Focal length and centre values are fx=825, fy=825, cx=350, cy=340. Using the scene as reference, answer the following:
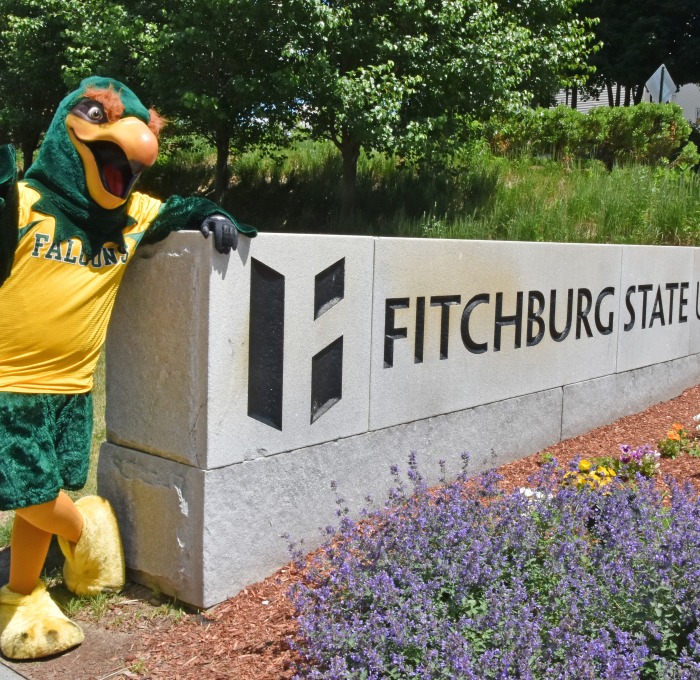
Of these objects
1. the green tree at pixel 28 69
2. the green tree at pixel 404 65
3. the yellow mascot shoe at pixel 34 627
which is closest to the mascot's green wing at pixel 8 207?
the yellow mascot shoe at pixel 34 627

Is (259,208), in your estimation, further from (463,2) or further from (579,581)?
(579,581)

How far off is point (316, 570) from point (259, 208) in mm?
10496

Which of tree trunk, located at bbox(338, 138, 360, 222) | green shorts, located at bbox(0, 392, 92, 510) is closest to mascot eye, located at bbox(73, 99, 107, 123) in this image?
green shorts, located at bbox(0, 392, 92, 510)

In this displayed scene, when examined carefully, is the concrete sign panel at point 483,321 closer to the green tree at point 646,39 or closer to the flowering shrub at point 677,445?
the flowering shrub at point 677,445

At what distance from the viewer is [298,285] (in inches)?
132

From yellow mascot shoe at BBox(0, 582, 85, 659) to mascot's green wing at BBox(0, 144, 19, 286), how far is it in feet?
3.82

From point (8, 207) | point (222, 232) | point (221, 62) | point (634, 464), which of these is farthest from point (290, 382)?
point (221, 62)

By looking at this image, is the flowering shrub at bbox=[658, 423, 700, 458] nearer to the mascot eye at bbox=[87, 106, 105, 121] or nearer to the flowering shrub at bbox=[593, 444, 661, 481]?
the flowering shrub at bbox=[593, 444, 661, 481]

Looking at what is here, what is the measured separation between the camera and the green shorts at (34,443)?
278 cm

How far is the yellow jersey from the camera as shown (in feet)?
9.20

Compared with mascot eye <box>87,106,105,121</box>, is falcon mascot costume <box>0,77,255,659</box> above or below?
below

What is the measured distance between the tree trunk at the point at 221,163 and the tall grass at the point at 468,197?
26 cm

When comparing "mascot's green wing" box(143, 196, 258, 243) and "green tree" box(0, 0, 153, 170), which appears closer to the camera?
"mascot's green wing" box(143, 196, 258, 243)

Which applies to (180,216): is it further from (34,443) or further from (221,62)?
(221,62)
